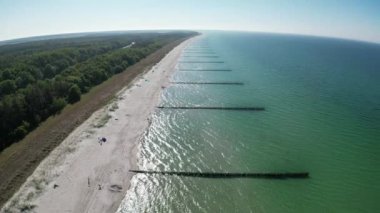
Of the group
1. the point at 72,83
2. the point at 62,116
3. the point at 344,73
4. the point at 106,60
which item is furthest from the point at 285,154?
the point at 344,73

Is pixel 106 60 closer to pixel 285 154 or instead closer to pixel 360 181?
pixel 285 154

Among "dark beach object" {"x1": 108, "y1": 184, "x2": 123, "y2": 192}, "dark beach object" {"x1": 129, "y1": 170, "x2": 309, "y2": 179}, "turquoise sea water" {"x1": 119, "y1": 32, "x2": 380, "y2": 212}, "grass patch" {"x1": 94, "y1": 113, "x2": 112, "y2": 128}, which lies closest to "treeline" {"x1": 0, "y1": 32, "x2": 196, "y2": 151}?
"grass patch" {"x1": 94, "y1": 113, "x2": 112, "y2": 128}

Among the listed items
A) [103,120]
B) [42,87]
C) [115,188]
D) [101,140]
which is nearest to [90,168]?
[115,188]

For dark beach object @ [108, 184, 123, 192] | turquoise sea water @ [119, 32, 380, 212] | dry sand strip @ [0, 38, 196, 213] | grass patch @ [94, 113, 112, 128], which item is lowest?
turquoise sea water @ [119, 32, 380, 212]

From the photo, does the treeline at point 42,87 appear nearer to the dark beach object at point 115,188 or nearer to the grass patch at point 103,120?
the grass patch at point 103,120

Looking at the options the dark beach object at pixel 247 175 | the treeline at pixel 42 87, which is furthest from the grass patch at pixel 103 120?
the dark beach object at pixel 247 175

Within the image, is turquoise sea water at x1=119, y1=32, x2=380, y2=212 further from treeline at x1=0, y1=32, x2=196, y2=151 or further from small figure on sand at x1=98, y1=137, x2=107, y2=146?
treeline at x1=0, y1=32, x2=196, y2=151
